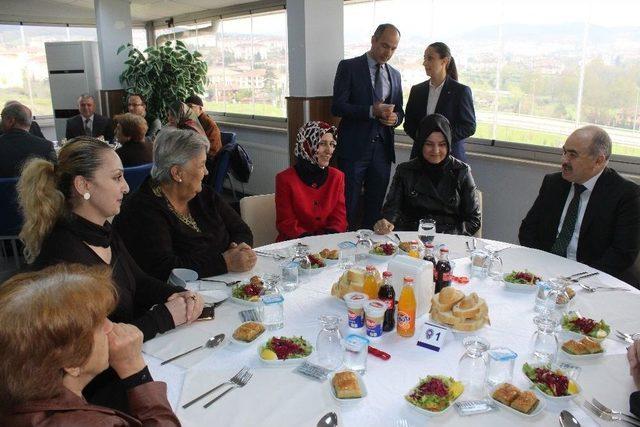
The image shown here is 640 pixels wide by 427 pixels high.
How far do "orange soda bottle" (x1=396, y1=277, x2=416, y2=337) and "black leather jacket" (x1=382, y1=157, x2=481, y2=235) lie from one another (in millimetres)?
1399

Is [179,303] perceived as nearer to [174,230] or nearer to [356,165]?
[174,230]

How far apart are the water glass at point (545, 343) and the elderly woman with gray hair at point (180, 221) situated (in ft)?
3.72

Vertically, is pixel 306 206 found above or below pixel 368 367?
above

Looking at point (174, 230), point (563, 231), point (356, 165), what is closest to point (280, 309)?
point (174, 230)

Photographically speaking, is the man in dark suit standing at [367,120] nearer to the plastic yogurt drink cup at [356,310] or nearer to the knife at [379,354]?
the plastic yogurt drink cup at [356,310]

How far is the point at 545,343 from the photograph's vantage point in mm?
1450

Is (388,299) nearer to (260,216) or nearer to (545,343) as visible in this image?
(545,343)

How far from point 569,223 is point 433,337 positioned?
149 centimetres

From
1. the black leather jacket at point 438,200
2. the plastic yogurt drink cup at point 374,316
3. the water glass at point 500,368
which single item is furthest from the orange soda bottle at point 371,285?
the black leather jacket at point 438,200

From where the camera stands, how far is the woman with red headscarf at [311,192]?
288 centimetres

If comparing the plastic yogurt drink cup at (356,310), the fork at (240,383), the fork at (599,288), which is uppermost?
the plastic yogurt drink cup at (356,310)

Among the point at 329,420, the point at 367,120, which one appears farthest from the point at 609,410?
the point at 367,120

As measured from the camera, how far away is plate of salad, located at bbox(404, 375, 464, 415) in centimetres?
118

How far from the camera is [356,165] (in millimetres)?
4109
